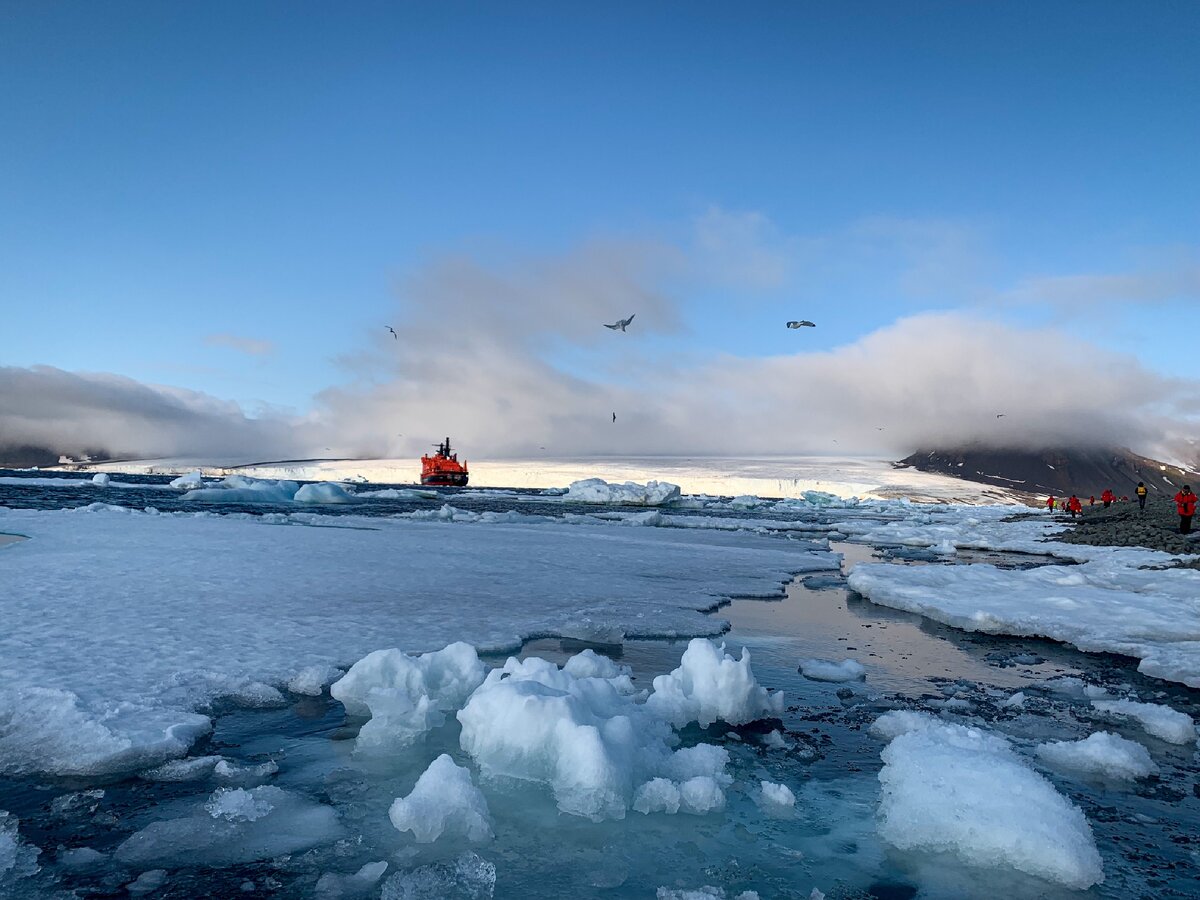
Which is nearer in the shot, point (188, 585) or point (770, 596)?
point (188, 585)

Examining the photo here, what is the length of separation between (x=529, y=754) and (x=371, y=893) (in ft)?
4.25

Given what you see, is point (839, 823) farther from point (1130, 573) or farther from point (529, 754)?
point (1130, 573)

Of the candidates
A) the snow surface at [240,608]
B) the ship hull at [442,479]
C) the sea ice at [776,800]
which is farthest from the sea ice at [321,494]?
the ship hull at [442,479]

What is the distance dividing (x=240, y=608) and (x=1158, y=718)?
8.64 metres

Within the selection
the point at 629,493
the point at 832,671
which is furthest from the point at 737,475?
the point at 832,671

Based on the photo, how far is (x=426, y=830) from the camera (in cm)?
328

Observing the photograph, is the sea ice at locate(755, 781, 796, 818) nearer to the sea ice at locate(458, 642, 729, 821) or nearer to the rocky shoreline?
the sea ice at locate(458, 642, 729, 821)

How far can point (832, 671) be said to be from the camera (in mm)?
6504

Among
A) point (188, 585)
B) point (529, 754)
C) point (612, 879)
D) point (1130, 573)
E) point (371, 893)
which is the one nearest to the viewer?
point (371, 893)

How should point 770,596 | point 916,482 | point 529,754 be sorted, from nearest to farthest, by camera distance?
point 529,754 → point 770,596 → point 916,482

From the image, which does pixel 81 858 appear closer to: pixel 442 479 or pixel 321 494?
pixel 321 494

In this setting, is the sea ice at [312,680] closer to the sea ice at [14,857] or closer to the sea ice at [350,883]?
the sea ice at [14,857]

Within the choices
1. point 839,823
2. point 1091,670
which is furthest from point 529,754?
point 1091,670

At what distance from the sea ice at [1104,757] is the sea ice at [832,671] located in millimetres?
1966
